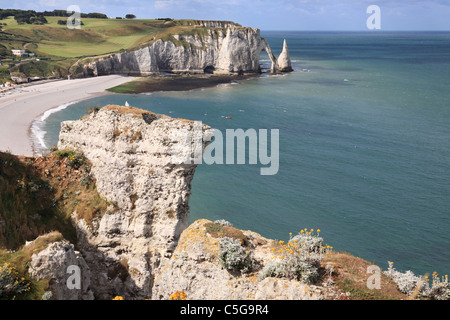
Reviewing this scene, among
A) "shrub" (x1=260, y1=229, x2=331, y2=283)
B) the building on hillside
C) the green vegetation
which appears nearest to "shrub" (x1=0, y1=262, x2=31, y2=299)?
"shrub" (x1=260, y1=229, x2=331, y2=283)

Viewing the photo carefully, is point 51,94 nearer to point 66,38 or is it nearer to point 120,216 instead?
point 66,38

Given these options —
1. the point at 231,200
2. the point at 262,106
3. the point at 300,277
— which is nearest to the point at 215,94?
the point at 262,106

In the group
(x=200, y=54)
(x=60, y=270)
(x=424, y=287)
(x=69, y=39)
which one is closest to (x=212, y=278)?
(x=60, y=270)

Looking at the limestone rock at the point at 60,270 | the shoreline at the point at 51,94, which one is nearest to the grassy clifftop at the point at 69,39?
the shoreline at the point at 51,94

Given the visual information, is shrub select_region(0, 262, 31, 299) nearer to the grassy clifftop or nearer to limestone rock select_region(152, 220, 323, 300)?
limestone rock select_region(152, 220, 323, 300)

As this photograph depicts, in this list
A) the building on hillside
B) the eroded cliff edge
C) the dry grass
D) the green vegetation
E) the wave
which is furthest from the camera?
the building on hillside

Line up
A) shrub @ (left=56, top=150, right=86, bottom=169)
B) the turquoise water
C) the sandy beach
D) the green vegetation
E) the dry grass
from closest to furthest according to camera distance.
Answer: the dry grass
shrub @ (left=56, top=150, right=86, bottom=169)
the turquoise water
the sandy beach
the green vegetation
